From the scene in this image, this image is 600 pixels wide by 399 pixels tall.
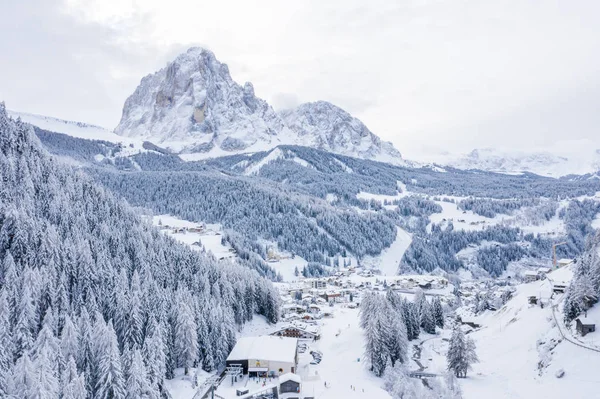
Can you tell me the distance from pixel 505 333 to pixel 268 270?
10182cm

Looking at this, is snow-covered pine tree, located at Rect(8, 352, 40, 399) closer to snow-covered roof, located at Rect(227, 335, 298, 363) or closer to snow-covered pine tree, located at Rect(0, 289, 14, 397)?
snow-covered pine tree, located at Rect(0, 289, 14, 397)

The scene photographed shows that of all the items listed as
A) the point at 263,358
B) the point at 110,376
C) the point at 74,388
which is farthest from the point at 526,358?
the point at 74,388

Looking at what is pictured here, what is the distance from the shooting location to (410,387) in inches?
2327

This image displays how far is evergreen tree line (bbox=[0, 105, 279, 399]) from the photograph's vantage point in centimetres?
4700

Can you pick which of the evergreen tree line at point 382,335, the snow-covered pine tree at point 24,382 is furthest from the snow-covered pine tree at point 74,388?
the evergreen tree line at point 382,335

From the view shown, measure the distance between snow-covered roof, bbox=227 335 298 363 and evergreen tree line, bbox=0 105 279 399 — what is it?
2262mm

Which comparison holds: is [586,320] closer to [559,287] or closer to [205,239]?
[559,287]

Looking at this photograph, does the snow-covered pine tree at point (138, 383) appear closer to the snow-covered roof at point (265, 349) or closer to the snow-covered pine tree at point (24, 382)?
the snow-covered pine tree at point (24, 382)

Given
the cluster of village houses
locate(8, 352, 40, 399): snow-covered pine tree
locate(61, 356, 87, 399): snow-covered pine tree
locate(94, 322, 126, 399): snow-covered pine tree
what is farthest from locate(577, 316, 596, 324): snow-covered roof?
locate(8, 352, 40, 399): snow-covered pine tree

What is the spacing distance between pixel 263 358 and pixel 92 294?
24.6 m

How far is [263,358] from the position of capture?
65750mm

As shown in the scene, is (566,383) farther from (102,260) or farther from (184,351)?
(102,260)

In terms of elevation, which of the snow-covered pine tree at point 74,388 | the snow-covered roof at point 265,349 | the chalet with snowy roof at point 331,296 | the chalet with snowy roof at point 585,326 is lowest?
the chalet with snowy roof at point 331,296

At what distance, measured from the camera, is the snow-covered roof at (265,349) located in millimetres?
66188
